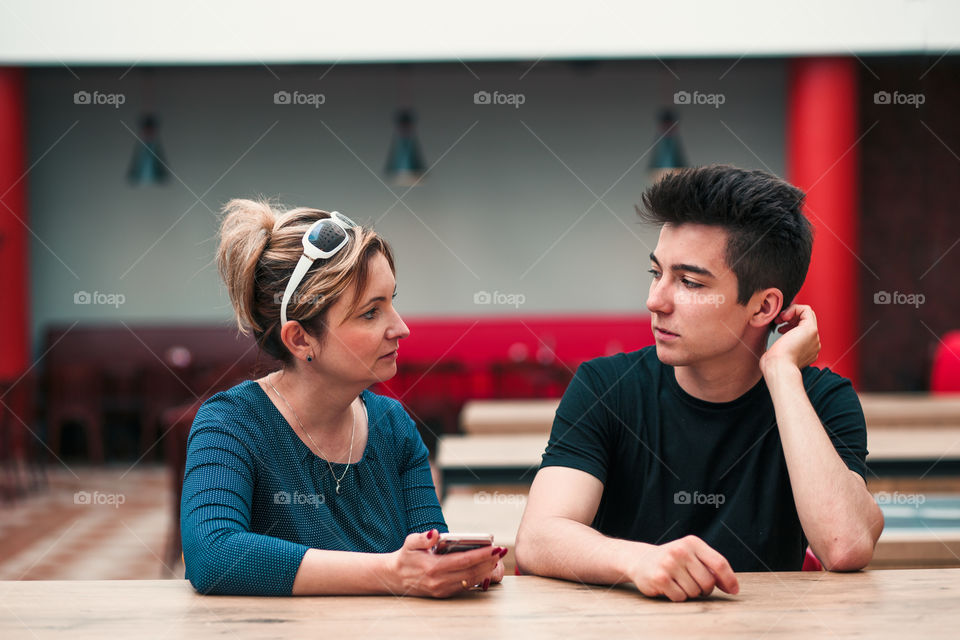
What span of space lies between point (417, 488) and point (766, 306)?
73cm

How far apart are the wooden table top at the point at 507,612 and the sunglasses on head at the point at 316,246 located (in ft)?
1.61

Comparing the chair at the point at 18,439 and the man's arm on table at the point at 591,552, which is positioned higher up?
the man's arm on table at the point at 591,552

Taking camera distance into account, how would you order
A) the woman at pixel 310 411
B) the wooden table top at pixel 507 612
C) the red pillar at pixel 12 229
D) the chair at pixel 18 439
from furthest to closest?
the red pillar at pixel 12 229 < the chair at pixel 18 439 < the woman at pixel 310 411 < the wooden table top at pixel 507 612

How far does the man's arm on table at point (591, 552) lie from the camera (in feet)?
3.97

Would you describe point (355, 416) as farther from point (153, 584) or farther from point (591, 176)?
point (591, 176)

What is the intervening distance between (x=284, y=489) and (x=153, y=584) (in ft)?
0.80

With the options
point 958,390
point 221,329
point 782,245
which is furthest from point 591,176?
point 782,245

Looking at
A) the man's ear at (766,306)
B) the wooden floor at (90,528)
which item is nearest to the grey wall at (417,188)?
the wooden floor at (90,528)
